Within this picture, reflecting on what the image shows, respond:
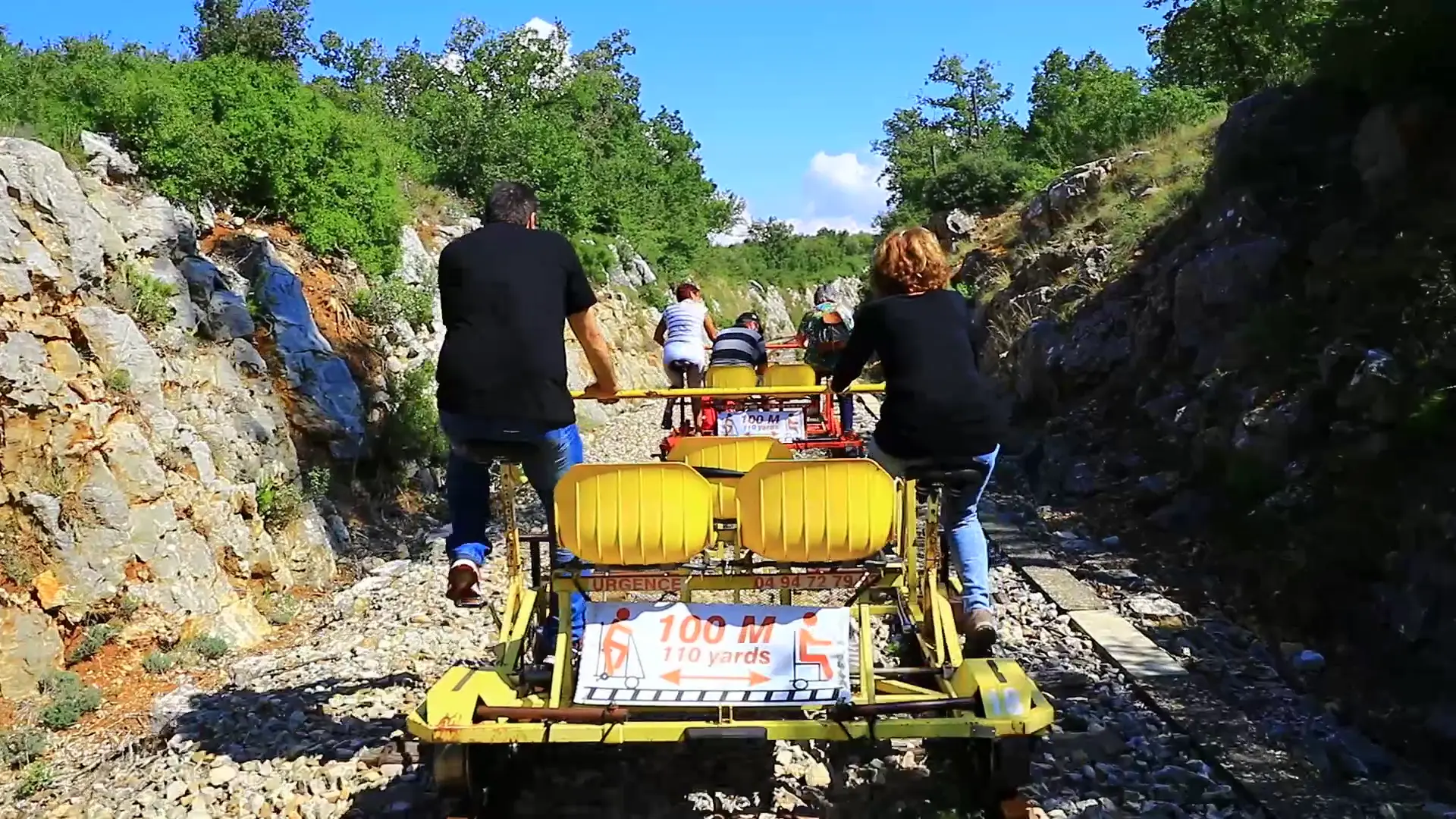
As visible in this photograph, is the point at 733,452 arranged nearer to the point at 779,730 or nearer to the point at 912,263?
the point at 912,263

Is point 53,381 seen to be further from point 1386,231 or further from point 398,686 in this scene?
point 1386,231

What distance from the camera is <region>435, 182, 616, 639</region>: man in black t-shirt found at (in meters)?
4.45

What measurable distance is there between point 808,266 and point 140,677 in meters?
72.3

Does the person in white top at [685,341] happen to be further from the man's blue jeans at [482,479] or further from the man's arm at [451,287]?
the man's arm at [451,287]

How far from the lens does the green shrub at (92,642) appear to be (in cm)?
646

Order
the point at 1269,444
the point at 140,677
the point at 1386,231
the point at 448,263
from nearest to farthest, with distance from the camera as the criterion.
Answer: the point at 448,263, the point at 140,677, the point at 1269,444, the point at 1386,231

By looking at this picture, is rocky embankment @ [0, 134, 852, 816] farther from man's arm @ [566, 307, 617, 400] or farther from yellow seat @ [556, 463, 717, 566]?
man's arm @ [566, 307, 617, 400]

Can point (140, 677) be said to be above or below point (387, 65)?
below

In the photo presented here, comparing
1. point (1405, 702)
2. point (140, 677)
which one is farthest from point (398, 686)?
point (1405, 702)

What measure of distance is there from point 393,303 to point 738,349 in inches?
166

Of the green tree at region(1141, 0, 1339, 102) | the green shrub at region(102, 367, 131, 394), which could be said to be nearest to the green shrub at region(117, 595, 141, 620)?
the green shrub at region(102, 367, 131, 394)

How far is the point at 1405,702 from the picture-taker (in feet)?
18.4

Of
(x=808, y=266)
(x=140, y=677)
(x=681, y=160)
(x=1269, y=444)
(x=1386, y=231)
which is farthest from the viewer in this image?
(x=808, y=266)

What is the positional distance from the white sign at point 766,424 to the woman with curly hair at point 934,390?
5.91 metres
